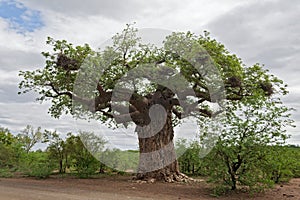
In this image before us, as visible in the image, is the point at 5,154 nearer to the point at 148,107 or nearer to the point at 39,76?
the point at 39,76

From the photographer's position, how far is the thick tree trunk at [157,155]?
52.1 feet

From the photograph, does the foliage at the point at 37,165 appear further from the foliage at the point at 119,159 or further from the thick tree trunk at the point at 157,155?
the thick tree trunk at the point at 157,155

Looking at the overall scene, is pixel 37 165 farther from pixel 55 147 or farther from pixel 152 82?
pixel 152 82

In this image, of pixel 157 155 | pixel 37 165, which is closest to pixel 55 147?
pixel 37 165

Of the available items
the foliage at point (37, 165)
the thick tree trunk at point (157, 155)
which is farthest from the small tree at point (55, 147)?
the thick tree trunk at point (157, 155)

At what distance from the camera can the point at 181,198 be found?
34.4 ft

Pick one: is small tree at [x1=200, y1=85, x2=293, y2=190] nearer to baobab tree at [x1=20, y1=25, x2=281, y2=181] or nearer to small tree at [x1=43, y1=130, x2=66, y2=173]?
baobab tree at [x1=20, y1=25, x2=281, y2=181]

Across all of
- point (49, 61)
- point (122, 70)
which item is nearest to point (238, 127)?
point (122, 70)

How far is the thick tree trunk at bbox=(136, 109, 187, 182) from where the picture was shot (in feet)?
52.1

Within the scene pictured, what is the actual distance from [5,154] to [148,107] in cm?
1293

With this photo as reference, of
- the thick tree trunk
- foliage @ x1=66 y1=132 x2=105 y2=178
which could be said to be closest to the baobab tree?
the thick tree trunk

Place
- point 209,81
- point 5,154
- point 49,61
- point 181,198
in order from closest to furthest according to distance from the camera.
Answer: point 181,198 → point 209,81 → point 49,61 → point 5,154

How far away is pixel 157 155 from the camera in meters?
16.0

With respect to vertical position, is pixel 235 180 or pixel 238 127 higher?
pixel 238 127
